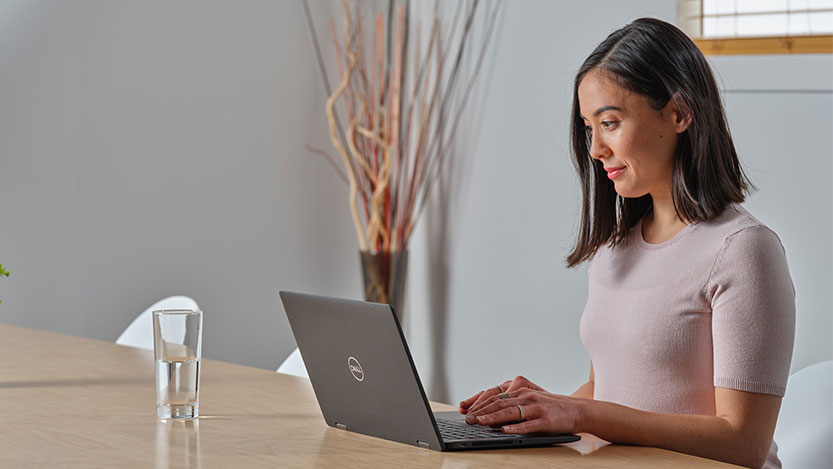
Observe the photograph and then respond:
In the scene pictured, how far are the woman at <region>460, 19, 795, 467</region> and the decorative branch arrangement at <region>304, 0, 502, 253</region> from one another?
1.94 metres

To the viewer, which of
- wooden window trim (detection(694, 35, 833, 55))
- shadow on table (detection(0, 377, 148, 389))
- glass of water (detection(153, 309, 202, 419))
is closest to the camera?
glass of water (detection(153, 309, 202, 419))

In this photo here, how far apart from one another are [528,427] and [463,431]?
9cm

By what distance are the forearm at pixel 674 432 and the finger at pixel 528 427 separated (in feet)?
0.18

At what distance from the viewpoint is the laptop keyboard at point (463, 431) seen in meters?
1.32

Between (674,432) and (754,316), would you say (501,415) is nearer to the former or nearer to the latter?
(674,432)

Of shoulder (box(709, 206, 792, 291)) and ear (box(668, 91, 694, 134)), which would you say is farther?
ear (box(668, 91, 694, 134))

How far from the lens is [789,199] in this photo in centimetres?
269

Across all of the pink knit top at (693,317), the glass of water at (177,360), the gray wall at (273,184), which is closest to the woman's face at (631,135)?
the pink knit top at (693,317)

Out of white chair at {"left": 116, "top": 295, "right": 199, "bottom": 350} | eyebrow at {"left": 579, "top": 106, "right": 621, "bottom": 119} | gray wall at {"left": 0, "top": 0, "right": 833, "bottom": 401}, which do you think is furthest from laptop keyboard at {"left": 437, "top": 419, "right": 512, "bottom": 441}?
gray wall at {"left": 0, "top": 0, "right": 833, "bottom": 401}

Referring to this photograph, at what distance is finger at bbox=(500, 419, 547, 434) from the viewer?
132 cm

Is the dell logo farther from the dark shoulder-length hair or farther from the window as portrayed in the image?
the window

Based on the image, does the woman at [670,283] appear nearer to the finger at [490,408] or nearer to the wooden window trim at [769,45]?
the finger at [490,408]

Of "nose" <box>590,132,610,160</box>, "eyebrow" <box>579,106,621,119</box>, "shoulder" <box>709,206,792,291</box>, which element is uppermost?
"eyebrow" <box>579,106,621,119</box>

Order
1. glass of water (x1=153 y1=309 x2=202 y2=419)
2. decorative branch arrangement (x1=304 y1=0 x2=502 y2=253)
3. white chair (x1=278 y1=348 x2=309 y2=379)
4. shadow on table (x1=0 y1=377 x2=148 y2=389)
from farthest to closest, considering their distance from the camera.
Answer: decorative branch arrangement (x1=304 y1=0 x2=502 y2=253), white chair (x1=278 y1=348 x2=309 y2=379), shadow on table (x1=0 y1=377 x2=148 y2=389), glass of water (x1=153 y1=309 x2=202 y2=419)
